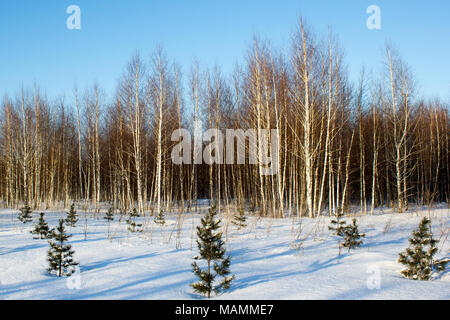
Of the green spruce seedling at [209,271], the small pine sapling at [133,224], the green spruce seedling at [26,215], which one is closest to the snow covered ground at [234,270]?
the green spruce seedling at [209,271]

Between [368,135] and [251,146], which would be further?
[368,135]

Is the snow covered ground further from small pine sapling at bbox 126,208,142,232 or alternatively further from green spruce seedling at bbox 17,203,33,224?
green spruce seedling at bbox 17,203,33,224

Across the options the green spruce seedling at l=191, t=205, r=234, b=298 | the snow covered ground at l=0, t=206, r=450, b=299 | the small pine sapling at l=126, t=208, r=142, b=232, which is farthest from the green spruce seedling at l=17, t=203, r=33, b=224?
the green spruce seedling at l=191, t=205, r=234, b=298

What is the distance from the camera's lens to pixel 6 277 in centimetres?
407

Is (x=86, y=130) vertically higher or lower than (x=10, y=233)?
higher

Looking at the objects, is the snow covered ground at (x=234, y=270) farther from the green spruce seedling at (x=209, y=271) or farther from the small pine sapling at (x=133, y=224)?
the small pine sapling at (x=133, y=224)

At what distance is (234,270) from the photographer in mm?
4613

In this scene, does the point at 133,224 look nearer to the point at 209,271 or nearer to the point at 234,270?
the point at 234,270

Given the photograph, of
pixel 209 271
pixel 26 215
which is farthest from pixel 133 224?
pixel 209 271

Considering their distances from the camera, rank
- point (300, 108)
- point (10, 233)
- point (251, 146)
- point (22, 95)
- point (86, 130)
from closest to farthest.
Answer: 1. point (10, 233)
2. point (300, 108)
3. point (251, 146)
4. point (22, 95)
5. point (86, 130)

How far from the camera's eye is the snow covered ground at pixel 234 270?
3.55 m
